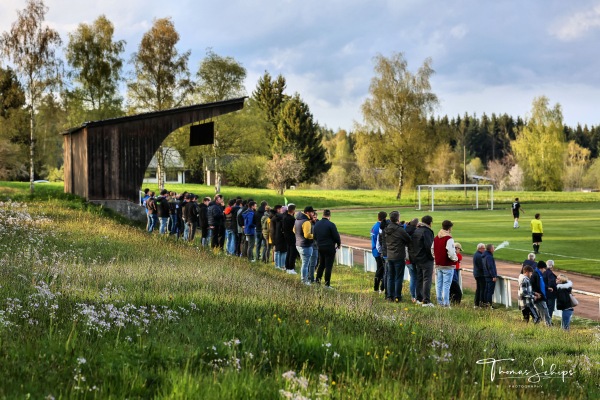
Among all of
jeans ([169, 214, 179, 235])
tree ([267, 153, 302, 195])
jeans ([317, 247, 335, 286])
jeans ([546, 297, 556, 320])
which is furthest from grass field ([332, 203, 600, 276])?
tree ([267, 153, 302, 195])

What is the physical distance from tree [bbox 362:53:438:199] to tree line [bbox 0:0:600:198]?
0.11 m

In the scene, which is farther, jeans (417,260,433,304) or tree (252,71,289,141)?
tree (252,71,289,141)

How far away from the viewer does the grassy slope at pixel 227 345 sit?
4883 mm

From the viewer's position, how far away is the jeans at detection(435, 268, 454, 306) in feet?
47.1

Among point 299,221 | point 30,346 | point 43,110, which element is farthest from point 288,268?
point 43,110

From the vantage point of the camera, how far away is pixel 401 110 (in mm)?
76125

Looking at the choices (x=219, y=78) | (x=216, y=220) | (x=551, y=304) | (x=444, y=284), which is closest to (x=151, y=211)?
(x=216, y=220)

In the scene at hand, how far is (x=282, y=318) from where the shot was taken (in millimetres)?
7367

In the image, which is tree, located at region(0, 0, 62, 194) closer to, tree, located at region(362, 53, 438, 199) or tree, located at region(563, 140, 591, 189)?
tree, located at region(362, 53, 438, 199)

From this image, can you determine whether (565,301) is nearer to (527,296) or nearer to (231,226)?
(527,296)

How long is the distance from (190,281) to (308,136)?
7753cm

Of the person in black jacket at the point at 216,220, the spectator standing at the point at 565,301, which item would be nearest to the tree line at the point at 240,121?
the person in black jacket at the point at 216,220

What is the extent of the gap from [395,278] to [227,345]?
364 inches

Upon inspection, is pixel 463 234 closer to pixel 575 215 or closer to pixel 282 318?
pixel 575 215
